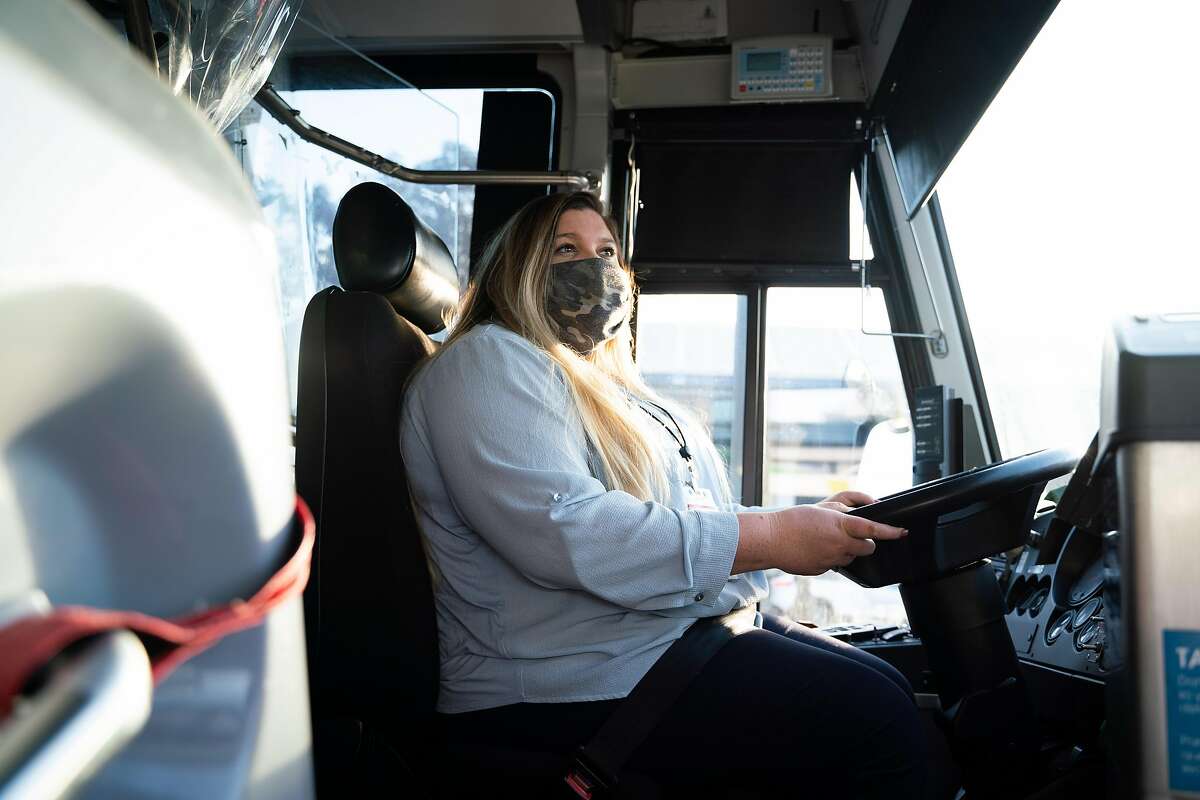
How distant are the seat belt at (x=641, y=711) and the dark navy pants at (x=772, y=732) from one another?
0.02 m

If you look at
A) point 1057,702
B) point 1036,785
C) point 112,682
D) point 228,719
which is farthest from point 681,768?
point 112,682

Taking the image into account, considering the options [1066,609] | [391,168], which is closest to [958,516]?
[1066,609]

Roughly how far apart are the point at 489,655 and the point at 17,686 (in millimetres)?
974

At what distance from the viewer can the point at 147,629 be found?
0.41 m

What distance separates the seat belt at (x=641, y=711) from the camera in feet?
3.85

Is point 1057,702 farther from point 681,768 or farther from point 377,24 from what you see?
point 377,24

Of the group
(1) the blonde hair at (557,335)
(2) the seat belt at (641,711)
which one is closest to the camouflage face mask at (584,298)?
(1) the blonde hair at (557,335)

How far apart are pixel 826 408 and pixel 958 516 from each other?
168 centimetres

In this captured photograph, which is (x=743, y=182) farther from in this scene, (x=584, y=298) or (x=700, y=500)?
(x=700, y=500)

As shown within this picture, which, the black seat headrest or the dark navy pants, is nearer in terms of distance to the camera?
the dark navy pants

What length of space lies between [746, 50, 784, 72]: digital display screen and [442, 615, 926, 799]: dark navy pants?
2.20m

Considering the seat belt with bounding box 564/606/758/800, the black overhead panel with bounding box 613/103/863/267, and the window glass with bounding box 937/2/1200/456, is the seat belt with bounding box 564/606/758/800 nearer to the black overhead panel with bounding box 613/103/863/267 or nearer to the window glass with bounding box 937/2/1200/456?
the window glass with bounding box 937/2/1200/456

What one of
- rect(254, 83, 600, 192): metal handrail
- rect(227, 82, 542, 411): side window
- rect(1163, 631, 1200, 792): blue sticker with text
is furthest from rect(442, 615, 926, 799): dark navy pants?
rect(254, 83, 600, 192): metal handrail

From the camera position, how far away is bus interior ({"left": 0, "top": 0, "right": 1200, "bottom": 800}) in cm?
42
